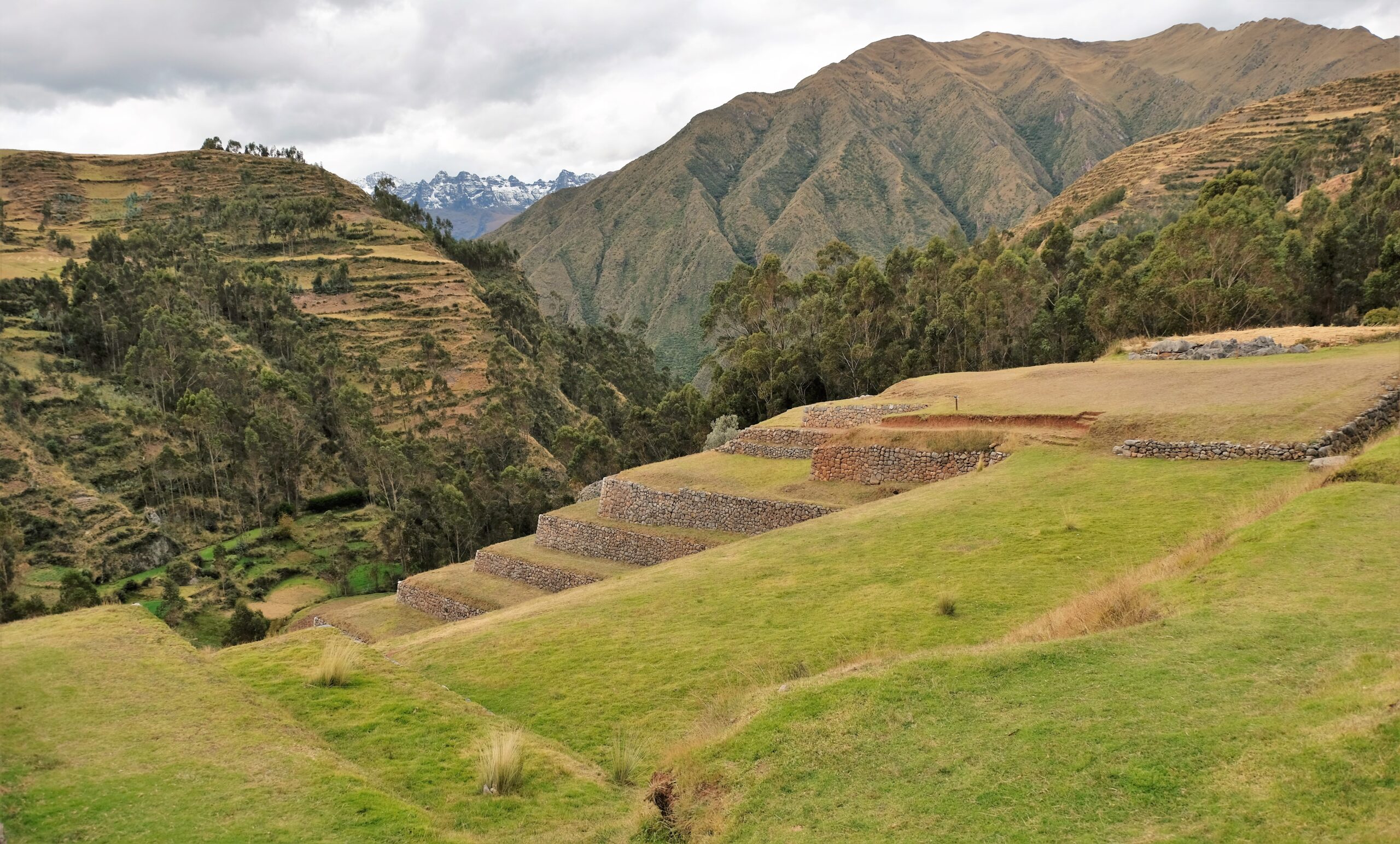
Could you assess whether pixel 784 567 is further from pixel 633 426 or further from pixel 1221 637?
pixel 633 426

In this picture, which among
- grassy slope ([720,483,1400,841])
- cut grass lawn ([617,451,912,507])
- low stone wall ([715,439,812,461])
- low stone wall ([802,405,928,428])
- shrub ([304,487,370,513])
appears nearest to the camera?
grassy slope ([720,483,1400,841])

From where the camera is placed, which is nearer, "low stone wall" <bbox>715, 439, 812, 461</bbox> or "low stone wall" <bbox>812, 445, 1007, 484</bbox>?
"low stone wall" <bbox>812, 445, 1007, 484</bbox>

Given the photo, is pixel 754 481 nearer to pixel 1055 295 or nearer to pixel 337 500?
pixel 1055 295

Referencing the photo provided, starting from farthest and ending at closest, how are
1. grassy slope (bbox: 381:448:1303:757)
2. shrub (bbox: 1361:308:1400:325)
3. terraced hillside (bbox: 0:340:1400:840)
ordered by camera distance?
shrub (bbox: 1361:308:1400:325) → grassy slope (bbox: 381:448:1303:757) → terraced hillside (bbox: 0:340:1400:840)

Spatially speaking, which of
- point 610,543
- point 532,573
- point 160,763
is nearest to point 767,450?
point 610,543

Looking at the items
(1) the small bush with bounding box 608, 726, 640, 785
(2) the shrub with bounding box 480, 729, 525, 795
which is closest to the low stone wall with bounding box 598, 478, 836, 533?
(1) the small bush with bounding box 608, 726, 640, 785

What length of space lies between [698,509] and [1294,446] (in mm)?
15813

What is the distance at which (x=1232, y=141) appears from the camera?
365 feet

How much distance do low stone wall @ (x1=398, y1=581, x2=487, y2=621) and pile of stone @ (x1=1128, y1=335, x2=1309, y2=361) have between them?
26032mm

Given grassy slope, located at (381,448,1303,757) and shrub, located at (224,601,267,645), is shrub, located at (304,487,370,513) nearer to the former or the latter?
shrub, located at (224,601,267,645)

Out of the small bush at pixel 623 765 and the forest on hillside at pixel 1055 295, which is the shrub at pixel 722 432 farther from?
the small bush at pixel 623 765

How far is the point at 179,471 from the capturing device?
59125 mm

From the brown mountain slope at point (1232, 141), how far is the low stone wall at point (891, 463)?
95.9 m

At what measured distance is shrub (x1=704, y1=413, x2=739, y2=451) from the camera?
41.6 metres
